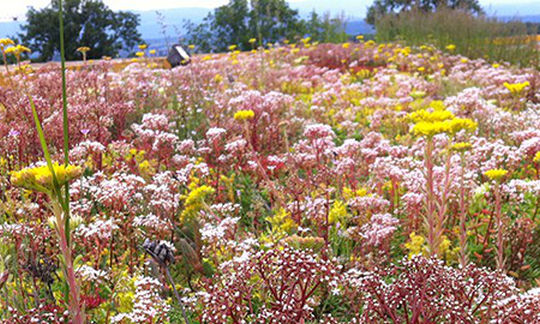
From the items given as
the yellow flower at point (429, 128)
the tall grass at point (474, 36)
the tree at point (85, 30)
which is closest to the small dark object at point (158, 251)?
the yellow flower at point (429, 128)

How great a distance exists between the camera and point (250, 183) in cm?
445

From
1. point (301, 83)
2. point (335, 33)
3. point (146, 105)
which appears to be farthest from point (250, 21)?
point (146, 105)

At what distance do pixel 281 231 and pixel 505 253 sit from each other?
1.46 meters

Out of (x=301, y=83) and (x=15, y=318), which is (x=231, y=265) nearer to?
(x=15, y=318)

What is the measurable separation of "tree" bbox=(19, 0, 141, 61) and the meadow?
21.4 metres

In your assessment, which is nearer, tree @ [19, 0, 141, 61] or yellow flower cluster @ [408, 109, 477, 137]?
yellow flower cluster @ [408, 109, 477, 137]

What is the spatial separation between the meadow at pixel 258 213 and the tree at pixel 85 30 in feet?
70.2

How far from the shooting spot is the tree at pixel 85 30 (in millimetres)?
26453

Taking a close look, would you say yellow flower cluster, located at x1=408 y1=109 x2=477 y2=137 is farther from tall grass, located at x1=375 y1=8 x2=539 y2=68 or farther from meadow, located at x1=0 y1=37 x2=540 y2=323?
tall grass, located at x1=375 y1=8 x2=539 y2=68

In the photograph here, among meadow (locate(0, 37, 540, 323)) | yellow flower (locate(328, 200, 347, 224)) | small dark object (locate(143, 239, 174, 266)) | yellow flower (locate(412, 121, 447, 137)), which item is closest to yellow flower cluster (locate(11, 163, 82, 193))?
meadow (locate(0, 37, 540, 323))

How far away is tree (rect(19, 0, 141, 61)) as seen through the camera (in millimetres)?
26453

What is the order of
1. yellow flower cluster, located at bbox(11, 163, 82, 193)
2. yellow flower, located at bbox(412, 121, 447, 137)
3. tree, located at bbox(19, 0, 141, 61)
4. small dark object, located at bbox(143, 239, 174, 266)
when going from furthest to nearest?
1. tree, located at bbox(19, 0, 141, 61)
2. yellow flower, located at bbox(412, 121, 447, 137)
3. small dark object, located at bbox(143, 239, 174, 266)
4. yellow flower cluster, located at bbox(11, 163, 82, 193)

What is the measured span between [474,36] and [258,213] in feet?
37.8

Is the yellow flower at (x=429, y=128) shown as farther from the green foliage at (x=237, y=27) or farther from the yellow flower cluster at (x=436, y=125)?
the green foliage at (x=237, y=27)
